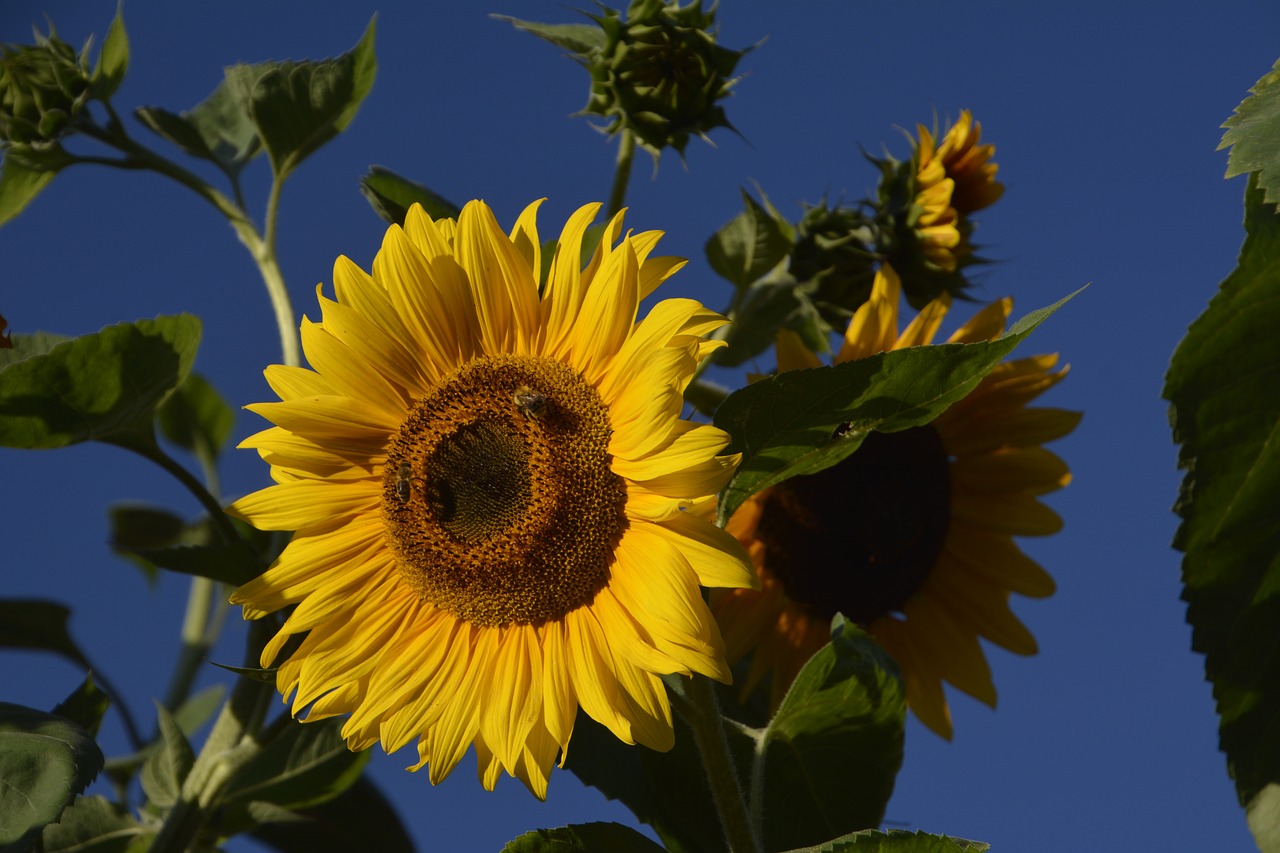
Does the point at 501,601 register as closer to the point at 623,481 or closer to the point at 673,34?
the point at 623,481

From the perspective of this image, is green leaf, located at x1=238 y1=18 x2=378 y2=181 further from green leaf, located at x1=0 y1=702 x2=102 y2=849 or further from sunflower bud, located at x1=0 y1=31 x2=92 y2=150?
green leaf, located at x1=0 y1=702 x2=102 y2=849

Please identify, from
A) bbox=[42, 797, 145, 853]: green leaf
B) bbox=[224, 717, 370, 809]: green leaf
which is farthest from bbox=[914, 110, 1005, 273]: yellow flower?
bbox=[42, 797, 145, 853]: green leaf

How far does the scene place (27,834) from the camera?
5.59 feet

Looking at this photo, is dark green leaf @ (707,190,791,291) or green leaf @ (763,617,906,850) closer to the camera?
green leaf @ (763,617,906,850)

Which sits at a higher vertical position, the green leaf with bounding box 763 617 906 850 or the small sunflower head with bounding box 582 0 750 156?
the small sunflower head with bounding box 582 0 750 156

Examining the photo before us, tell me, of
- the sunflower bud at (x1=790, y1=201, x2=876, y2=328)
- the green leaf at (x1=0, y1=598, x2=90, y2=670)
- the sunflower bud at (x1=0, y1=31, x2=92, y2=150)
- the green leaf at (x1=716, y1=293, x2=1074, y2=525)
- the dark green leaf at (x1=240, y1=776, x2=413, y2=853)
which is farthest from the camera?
the green leaf at (x1=0, y1=598, x2=90, y2=670)

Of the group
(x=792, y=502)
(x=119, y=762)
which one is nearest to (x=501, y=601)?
(x=792, y=502)

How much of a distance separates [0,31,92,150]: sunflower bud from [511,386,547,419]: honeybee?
4.15 ft

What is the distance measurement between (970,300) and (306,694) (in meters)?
1.54

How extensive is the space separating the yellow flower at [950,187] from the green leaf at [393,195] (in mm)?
1000

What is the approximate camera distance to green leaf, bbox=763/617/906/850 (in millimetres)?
1957

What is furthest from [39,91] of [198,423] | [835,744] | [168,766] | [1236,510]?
[1236,510]

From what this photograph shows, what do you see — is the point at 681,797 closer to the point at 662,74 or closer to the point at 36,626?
the point at 662,74

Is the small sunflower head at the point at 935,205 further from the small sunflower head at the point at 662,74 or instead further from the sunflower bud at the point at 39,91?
the sunflower bud at the point at 39,91
